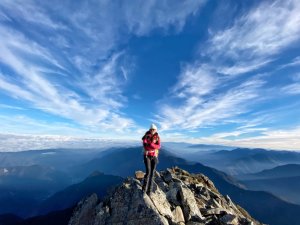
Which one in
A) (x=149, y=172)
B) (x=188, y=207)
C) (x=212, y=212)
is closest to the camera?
(x=149, y=172)

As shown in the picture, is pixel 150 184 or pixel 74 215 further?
pixel 74 215

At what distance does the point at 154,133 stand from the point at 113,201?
9.64 metres

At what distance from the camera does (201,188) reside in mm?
52156

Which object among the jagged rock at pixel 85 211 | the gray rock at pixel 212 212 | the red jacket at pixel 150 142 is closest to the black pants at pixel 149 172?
the red jacket at pixel 150 142

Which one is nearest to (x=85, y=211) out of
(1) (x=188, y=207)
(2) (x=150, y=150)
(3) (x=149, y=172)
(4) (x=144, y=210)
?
(4) (x=144, y=210)

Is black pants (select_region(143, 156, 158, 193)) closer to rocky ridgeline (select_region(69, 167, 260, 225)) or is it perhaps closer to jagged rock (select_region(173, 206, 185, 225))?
rocky ridgeline (select_region(69, 167, 260, 225))

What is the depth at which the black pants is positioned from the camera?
3064 centimetres

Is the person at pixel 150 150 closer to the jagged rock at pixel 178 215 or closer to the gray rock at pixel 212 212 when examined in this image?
the jagged rock at pixel 178 215

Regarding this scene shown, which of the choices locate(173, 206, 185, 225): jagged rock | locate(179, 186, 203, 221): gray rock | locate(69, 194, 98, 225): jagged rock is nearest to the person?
locate(173, 206, 185, 225): jagged rock

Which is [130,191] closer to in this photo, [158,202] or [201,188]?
[158,202]

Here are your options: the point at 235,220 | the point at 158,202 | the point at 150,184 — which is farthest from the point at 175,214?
the point at 235,220

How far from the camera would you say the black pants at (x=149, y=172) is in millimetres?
30641

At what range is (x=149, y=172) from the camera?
30.8 m

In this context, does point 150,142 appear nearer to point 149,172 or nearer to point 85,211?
point 149,172
